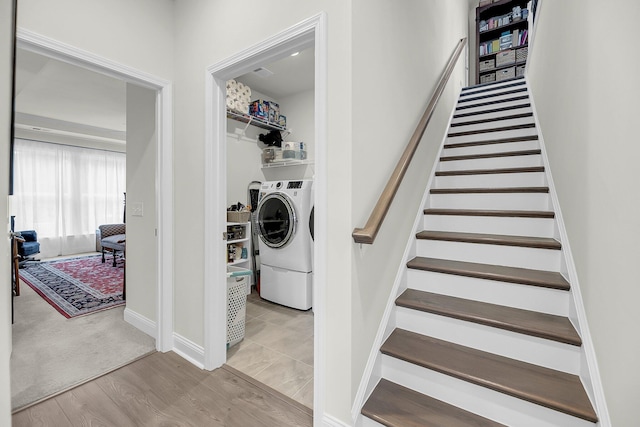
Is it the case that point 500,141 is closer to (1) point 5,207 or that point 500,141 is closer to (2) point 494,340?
(2) point 494,340

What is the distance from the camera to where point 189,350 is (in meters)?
2.14

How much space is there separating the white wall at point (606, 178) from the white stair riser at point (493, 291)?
19cm

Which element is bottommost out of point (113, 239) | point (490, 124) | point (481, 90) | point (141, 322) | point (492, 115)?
point (141, 322)

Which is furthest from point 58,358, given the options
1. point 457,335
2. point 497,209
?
point 497,209

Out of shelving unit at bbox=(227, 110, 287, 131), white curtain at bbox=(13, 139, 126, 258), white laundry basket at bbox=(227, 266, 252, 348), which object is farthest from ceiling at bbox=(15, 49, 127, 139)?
white laundry basket at bbox=(227, 266, 252, 348)

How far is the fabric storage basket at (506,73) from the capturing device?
4.89m

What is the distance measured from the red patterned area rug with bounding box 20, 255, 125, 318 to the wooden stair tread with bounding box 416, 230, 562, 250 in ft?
11.3

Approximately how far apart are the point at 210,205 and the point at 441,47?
2917mm

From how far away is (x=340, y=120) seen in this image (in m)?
1.37

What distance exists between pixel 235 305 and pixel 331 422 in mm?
1198

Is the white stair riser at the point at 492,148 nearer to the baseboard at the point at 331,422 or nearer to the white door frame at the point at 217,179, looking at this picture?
the white door frame at the point at 217,179

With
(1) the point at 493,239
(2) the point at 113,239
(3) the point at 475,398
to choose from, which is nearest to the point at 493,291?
(1) the point at 493,239

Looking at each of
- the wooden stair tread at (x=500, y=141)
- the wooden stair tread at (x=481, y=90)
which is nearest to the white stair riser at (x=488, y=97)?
the wooden stair tread at (x=481, y=90)

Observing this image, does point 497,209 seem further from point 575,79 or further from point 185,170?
point 185,170
